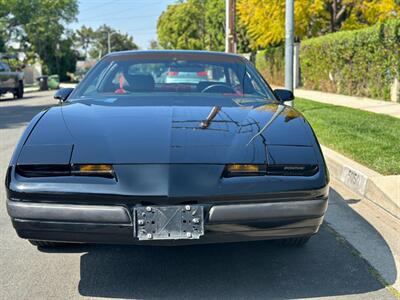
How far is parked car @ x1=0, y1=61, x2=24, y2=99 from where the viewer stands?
24234 mm

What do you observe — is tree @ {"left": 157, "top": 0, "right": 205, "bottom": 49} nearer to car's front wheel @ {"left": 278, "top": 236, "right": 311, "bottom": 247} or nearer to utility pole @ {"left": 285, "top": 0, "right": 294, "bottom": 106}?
utility pole @ {"left": 285, "top": 0, "right": 294, "bottom": 106}

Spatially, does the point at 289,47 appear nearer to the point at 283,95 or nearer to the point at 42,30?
the point at 283,95

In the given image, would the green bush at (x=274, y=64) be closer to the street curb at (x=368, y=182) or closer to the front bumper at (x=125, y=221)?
the street curb at (x=368, y=182)

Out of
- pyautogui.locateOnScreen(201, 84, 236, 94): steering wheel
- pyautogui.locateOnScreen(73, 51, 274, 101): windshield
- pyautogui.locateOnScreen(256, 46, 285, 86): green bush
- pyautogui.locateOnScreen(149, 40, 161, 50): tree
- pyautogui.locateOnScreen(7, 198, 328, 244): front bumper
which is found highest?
pyautogui.locateOnScreen(73, 51, 274, 101): windshield

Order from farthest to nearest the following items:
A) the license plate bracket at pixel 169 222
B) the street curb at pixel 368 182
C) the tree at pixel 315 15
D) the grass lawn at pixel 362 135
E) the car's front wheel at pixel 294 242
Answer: the tree at pixel 315 15
the grass lawn at pixel 362 135
the street curb at pixel 368 182
the car's front wheel at pixel 294 242
the license plate bracket at pixel 169 222

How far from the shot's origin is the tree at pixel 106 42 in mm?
127438

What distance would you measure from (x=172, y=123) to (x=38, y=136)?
0.82 meters

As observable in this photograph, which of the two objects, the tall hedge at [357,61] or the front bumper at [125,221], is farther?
the tall hedge at [357,61]

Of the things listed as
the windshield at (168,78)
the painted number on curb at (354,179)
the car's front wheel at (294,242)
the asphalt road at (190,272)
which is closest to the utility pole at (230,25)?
the painted number on curb at (354,179)

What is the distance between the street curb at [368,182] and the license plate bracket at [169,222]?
112 inches

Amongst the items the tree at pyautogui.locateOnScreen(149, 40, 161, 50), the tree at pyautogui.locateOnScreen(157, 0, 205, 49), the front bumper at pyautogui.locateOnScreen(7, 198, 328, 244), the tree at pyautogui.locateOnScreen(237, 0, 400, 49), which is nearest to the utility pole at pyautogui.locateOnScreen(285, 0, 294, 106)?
the front bumper at pyautogui.locateOnScreen(7, 198, 328, 244)

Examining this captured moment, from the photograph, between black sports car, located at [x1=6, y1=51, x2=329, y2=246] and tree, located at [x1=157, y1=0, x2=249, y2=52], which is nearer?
black sports car, located at [x1=6, y1=51, x2=329, y2=246]

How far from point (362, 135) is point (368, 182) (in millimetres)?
3008

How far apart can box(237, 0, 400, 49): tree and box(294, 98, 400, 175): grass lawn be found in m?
11.8
